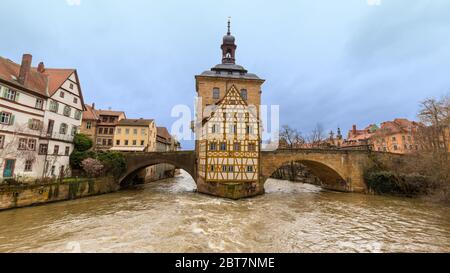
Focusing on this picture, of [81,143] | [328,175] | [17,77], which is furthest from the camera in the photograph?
[328,175]

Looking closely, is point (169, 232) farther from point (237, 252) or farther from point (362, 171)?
point (362, 171)

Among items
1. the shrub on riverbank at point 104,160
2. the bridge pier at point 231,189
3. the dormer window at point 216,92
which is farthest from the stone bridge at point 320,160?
the dormer window at point 216,92

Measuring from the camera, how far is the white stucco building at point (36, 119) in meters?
13.8

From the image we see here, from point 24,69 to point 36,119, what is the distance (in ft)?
12.6

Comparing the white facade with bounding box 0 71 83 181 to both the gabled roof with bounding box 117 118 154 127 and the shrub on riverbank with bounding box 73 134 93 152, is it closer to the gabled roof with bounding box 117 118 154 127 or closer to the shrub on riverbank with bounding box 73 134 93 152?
the shrub on riverbank with bounding box 73 134 93 152

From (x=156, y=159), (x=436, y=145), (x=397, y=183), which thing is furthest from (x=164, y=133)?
(x=436, y=145)

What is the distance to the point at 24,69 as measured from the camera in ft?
50.6

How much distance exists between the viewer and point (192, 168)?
20.2 metres

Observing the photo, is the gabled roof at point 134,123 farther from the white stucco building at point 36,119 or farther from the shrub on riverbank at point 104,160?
the shrub on riverbank at point 104,160

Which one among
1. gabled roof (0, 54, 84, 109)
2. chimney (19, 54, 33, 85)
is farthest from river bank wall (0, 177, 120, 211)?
chimney (19, 54, 33, 85)

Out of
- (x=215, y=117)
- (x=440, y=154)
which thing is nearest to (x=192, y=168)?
(x=215, y=117)

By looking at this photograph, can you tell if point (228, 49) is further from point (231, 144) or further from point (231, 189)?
point (231, 189)

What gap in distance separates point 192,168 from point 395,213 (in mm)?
15694
